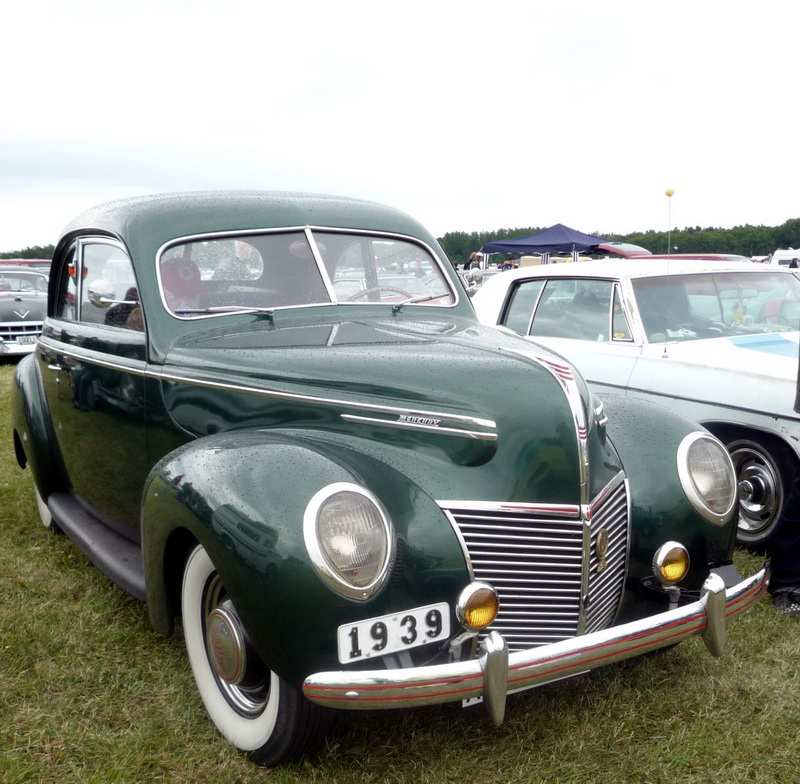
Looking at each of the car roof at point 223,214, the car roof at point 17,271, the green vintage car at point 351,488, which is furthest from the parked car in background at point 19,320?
the green vintage car at point 351,488

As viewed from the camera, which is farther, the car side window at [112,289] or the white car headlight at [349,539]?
the car side window at [112,289]

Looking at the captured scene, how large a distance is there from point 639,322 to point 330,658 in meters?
3.51

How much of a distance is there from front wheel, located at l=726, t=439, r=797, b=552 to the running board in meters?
2.95

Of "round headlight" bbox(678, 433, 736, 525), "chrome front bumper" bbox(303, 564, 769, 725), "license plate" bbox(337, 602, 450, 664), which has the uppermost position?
"round headlight" bbox(678, 433, 736, 525)

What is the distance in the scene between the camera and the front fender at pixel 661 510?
270 cm

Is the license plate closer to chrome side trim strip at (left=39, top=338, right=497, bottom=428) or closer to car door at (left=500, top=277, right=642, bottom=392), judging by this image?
chrome side trim strip at (left=39, top=338, right=497, bottom=428)

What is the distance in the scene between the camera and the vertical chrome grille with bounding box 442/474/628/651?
233 cm

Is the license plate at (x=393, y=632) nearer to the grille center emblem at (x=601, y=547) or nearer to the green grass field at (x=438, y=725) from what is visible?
the green grass field at (x=438, y=725)

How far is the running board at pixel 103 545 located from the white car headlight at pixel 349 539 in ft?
3.78

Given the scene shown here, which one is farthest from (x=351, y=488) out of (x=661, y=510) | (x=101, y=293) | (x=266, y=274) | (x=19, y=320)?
(x=19, y=320)

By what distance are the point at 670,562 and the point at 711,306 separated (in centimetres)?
289

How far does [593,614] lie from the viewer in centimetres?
256

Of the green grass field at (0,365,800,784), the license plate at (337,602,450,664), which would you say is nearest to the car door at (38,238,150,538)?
the green grass field at (0,365,800,784)

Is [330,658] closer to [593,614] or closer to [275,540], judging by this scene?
[275,540]
